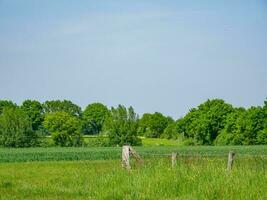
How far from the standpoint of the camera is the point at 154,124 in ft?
403

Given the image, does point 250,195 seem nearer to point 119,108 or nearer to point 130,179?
point 130,179

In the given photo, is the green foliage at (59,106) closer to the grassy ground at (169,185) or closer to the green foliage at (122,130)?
the green foliage at (122,130)

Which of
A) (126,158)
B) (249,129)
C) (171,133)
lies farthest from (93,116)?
(126,158)

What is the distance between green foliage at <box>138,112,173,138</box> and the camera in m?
122

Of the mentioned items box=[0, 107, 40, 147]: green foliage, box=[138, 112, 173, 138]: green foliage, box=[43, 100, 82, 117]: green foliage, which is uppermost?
box=[43, 100, 82, 117]: green foliage

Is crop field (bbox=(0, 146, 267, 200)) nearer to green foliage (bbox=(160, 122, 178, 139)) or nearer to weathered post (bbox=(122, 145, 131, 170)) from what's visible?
weathered post (bbox=(122, 145, 131, 170))

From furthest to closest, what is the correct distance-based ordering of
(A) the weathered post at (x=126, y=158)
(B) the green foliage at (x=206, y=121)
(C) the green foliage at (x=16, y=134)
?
(B) the green foliage at (x=206, y=121) < (C) the green foliage at (x=16, y=134) < (A) the weathered post at (x=126, y=158)

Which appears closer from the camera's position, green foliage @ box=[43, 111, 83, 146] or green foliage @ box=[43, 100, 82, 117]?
green foliage @ box=[43, 111, 83, 146]

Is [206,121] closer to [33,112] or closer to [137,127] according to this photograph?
[137,127]

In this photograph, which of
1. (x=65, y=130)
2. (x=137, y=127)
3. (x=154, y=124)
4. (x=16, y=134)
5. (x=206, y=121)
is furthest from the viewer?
(x=154, y=124)

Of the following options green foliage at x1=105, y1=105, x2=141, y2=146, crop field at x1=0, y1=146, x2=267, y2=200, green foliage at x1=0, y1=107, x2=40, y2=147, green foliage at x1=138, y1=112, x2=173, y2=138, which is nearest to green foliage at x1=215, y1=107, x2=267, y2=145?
green foliage at x1=105, y1=105, x2=141, y2=146

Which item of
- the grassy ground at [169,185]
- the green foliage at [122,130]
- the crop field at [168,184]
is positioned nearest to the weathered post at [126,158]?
the crop field at [168,184]

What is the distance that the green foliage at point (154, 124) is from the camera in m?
122

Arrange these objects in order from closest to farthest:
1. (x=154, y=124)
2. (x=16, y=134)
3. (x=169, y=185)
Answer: (x=169, y=185), (x=16, y=134), (x=154, y=124)
